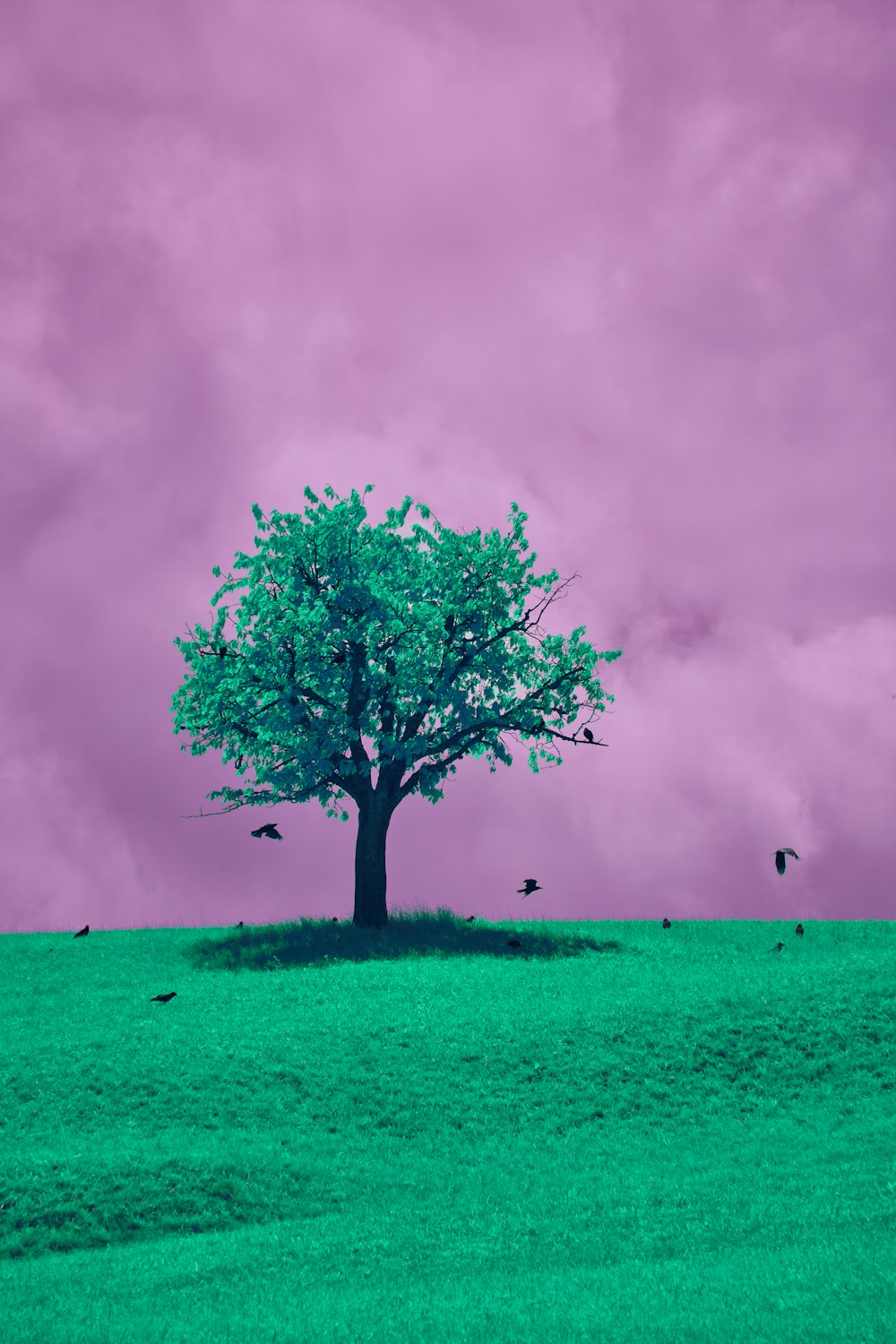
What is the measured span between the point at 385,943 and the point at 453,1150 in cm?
1525

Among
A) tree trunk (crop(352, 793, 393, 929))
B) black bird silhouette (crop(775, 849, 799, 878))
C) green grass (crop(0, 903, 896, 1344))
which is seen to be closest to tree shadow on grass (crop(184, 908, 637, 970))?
tree trunk (crop(352, 793, 393, 929))

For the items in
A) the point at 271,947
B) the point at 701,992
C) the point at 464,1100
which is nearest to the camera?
the point at 464,1100

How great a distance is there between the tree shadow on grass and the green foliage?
4.35m

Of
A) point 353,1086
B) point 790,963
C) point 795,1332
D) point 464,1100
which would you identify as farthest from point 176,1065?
point 790,963

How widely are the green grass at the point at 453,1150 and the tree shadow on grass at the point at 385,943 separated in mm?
913

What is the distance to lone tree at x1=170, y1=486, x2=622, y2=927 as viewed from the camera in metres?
36.5

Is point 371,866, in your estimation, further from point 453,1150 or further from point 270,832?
point 453,1150

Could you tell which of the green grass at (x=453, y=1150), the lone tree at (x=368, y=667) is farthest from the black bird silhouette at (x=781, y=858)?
the lone tree at (x=368, y=667)

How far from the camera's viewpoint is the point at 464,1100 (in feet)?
70.1

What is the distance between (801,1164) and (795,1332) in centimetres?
744

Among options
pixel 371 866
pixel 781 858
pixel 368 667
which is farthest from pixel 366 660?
pixel 781 858

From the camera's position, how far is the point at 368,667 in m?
37.4

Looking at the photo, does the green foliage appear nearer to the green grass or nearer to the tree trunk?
the tree trunk

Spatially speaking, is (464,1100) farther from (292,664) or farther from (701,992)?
(292,664)
